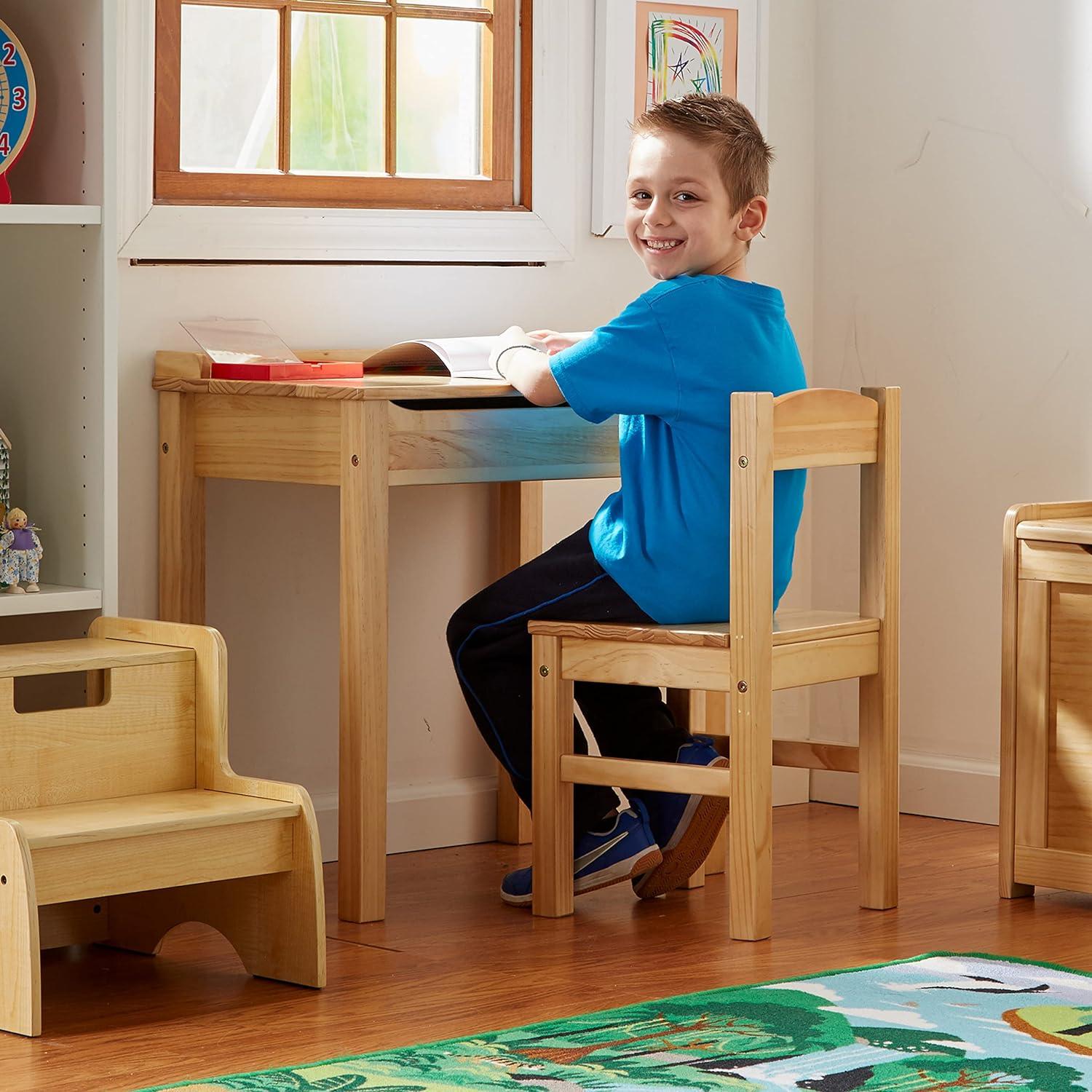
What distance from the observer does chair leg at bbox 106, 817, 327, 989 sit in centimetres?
241

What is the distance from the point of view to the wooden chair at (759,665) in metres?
2.62

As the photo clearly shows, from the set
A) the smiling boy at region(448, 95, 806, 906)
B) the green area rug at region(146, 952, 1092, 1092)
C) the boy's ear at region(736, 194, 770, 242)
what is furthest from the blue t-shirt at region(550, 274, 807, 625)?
the green area rug at region(146, 952, 1092, 1092)

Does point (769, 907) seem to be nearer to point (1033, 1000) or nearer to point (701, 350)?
point (1033, 1000)

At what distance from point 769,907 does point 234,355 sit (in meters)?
1.10

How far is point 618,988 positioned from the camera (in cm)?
243

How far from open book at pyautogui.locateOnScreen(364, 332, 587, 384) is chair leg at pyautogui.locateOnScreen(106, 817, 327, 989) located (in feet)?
2.64

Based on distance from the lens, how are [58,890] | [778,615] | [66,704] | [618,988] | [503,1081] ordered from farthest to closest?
[778,615], [66,704], [618,988], [58,890], [503,1081]

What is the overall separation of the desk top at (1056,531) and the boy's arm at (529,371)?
70 cm

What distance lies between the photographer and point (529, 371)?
279cm

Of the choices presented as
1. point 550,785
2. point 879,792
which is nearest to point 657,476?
point 550,785

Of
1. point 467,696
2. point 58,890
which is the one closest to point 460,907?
point 467,696

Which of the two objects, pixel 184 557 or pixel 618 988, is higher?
pixel 184 557

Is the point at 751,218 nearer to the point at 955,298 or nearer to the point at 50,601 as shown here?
the point at 955,298

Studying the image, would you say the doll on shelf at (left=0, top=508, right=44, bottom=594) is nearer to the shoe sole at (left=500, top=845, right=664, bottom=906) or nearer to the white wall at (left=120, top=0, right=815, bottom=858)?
the white wall at (left=120, top=0, right=815, bottom=858)
